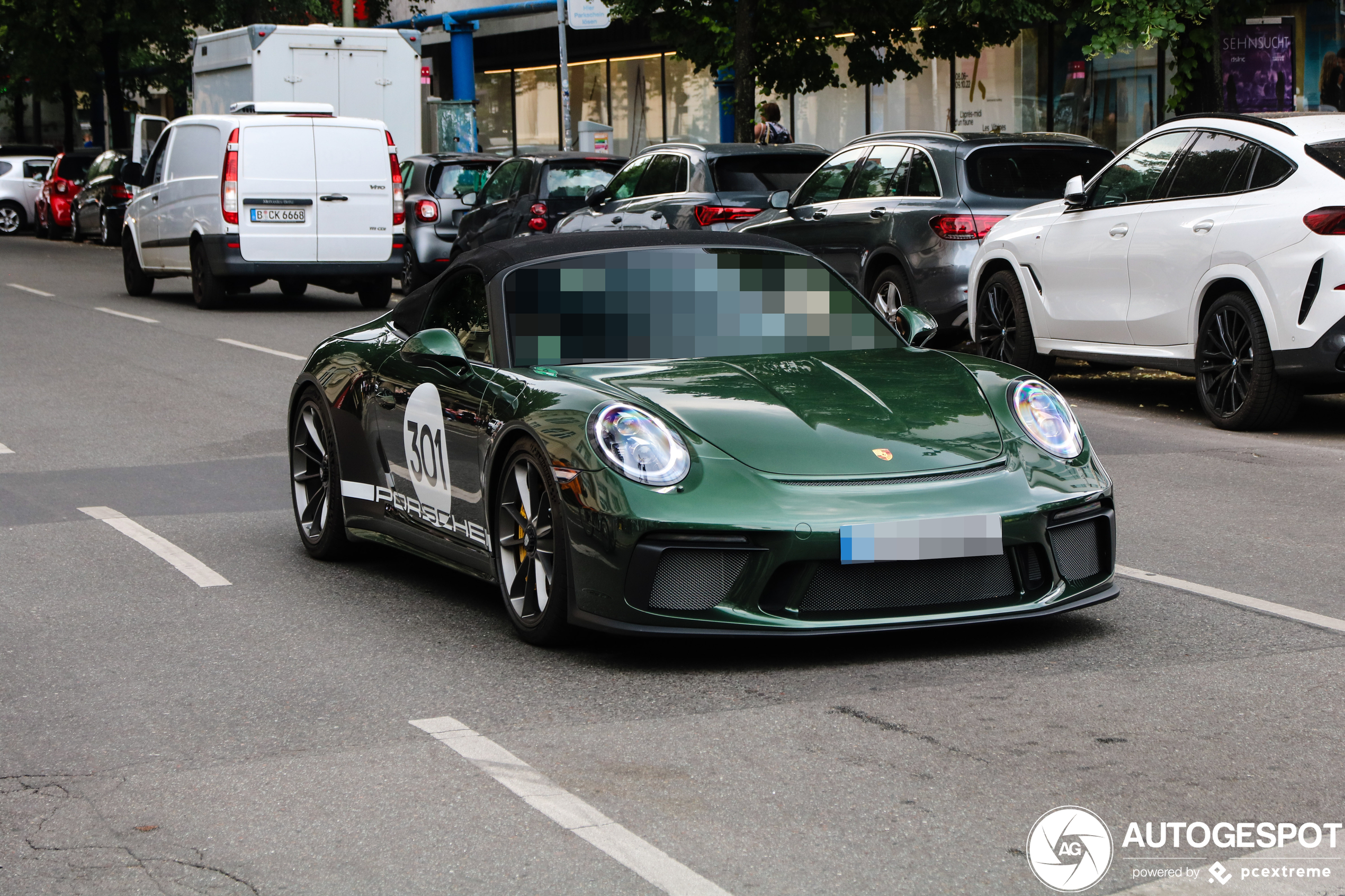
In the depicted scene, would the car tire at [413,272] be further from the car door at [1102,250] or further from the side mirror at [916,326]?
the side mirror at [916,326]

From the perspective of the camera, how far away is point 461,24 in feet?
145

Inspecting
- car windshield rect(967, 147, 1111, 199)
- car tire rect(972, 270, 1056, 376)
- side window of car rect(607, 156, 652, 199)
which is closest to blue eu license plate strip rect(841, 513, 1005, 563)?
car tire rect(972, 270, 1056, 376)

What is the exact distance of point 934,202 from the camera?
46.9 ft

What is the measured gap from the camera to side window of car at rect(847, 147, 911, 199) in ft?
48.5

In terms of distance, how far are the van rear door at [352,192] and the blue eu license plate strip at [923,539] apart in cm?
1635

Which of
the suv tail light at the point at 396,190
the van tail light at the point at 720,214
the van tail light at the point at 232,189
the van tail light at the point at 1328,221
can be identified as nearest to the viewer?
the van tail light at the point at 1328,221

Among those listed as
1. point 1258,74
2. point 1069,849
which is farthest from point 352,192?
point 1069,849

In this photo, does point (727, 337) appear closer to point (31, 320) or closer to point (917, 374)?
point (917, 374)

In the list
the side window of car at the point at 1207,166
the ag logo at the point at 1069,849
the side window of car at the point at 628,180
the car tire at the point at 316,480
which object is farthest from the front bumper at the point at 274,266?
the ag logo at the point at 1069,849

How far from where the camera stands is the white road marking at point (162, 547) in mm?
7387

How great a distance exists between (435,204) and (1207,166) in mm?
13486

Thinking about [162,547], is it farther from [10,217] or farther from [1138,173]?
[10,217]

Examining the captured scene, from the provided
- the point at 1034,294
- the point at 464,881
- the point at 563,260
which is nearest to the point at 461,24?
the point at 1034,294

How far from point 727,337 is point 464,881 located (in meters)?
3.04
